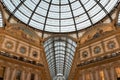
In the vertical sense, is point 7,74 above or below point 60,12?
below

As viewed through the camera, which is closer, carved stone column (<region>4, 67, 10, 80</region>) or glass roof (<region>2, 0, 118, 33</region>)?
carved stone column (<region>4, 67, 10, 80</region>)

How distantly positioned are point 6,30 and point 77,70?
1698cm

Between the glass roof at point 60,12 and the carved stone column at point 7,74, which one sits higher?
the glass roof at point 60,12

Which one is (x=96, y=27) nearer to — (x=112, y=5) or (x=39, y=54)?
(x=112, y=5)

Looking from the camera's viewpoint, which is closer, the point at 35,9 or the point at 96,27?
the point at 96,27

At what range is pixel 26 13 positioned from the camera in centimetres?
3781

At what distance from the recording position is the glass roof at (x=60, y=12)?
36.0m

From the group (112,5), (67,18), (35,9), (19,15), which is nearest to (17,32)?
(19,15)

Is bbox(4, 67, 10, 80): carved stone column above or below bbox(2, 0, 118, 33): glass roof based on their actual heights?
below

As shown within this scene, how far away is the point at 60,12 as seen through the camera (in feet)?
132

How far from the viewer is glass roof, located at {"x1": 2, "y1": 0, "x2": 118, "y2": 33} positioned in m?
36.0

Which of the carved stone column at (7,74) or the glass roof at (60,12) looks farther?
the glass roof at (60,12)

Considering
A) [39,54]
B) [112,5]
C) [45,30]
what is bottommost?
[39,54]

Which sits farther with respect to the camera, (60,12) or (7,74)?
(60,12)
